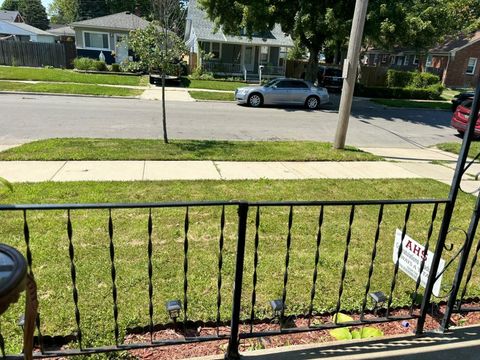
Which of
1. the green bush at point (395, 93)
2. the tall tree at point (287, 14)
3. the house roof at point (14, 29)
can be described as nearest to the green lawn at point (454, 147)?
the tall tree at point (287, 14)

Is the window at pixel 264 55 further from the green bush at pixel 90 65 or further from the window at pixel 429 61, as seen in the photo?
the window at pixel 429 61

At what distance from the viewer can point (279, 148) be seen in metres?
10.5

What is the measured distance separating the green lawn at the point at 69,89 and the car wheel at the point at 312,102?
8.40 metres

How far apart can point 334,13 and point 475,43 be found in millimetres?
29939

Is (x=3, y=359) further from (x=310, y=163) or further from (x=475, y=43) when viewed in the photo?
(x=475, y=43)

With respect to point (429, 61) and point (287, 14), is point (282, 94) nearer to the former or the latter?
point (287, 14)

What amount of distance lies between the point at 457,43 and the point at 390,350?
153ft

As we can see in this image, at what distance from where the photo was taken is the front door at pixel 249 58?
34.3 m

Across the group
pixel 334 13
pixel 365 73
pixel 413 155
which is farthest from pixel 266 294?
pixel 365 73

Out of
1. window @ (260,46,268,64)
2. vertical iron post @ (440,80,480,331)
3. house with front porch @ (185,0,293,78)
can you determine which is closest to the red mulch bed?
vertical iron post @ (440,80,480,331)

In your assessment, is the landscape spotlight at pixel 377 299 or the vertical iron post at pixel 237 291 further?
the landscape spotlight at pixel 377 299

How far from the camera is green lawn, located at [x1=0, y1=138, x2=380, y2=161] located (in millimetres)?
8492

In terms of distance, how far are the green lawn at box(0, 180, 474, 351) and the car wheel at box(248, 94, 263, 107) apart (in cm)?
1269

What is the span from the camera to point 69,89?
64.3 ft
